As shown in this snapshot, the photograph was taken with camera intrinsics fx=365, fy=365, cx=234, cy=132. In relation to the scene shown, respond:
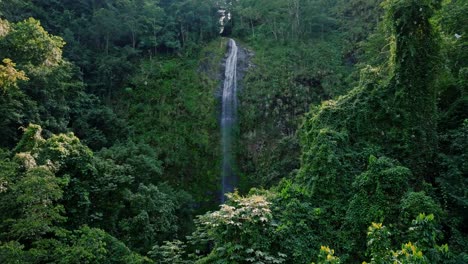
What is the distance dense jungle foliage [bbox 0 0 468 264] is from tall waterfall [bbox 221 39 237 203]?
1.99 ft

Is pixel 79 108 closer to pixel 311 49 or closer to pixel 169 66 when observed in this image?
pixel 169 66

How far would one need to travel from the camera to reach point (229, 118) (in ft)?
92.0

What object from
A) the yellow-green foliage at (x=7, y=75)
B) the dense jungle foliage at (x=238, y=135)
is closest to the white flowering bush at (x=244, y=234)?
the dense jungle foliage at (x=238, y=135)

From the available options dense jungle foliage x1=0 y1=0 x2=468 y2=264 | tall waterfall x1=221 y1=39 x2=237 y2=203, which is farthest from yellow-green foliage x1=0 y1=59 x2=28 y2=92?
tall waterfall x1=221 y1=39 x2=237 y2=203

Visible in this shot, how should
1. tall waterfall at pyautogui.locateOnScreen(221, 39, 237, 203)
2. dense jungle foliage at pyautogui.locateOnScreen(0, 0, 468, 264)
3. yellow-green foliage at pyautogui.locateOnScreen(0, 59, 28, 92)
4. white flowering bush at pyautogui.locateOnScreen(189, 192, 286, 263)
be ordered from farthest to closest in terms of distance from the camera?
tall waterfall at pyautogui.locateOnScreen(221, 39, 237, 203), yellow-green foliage at pyautogui.locateOnScreen(0, 59, 28, 92), dense jungle foliage at pyautogui.locateOnScreen(0, 0, 468, 264), white flowering bush at pyautogui.locateOnScreen(189, 192, 286, 263)

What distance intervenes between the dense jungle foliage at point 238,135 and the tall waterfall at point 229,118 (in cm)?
61

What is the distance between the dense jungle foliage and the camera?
9914 mm

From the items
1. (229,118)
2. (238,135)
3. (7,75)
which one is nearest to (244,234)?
(7,75)

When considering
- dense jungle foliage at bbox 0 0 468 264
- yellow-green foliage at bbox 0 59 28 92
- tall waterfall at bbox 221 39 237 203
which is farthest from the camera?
tall waterfall at bbox 221 39 237 203

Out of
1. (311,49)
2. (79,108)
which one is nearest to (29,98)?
(79,108)

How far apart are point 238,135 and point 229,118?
1.85 meters

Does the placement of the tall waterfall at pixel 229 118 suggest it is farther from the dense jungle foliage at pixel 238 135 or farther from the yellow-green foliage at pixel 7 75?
the yellow-green foliage at pixel 7 75

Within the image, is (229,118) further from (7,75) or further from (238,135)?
(7,75)

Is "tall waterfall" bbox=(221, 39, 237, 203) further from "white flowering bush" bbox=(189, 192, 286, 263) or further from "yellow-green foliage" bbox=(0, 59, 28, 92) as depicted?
"white flowering bush" bbox=(189, 192, 286, 263)
